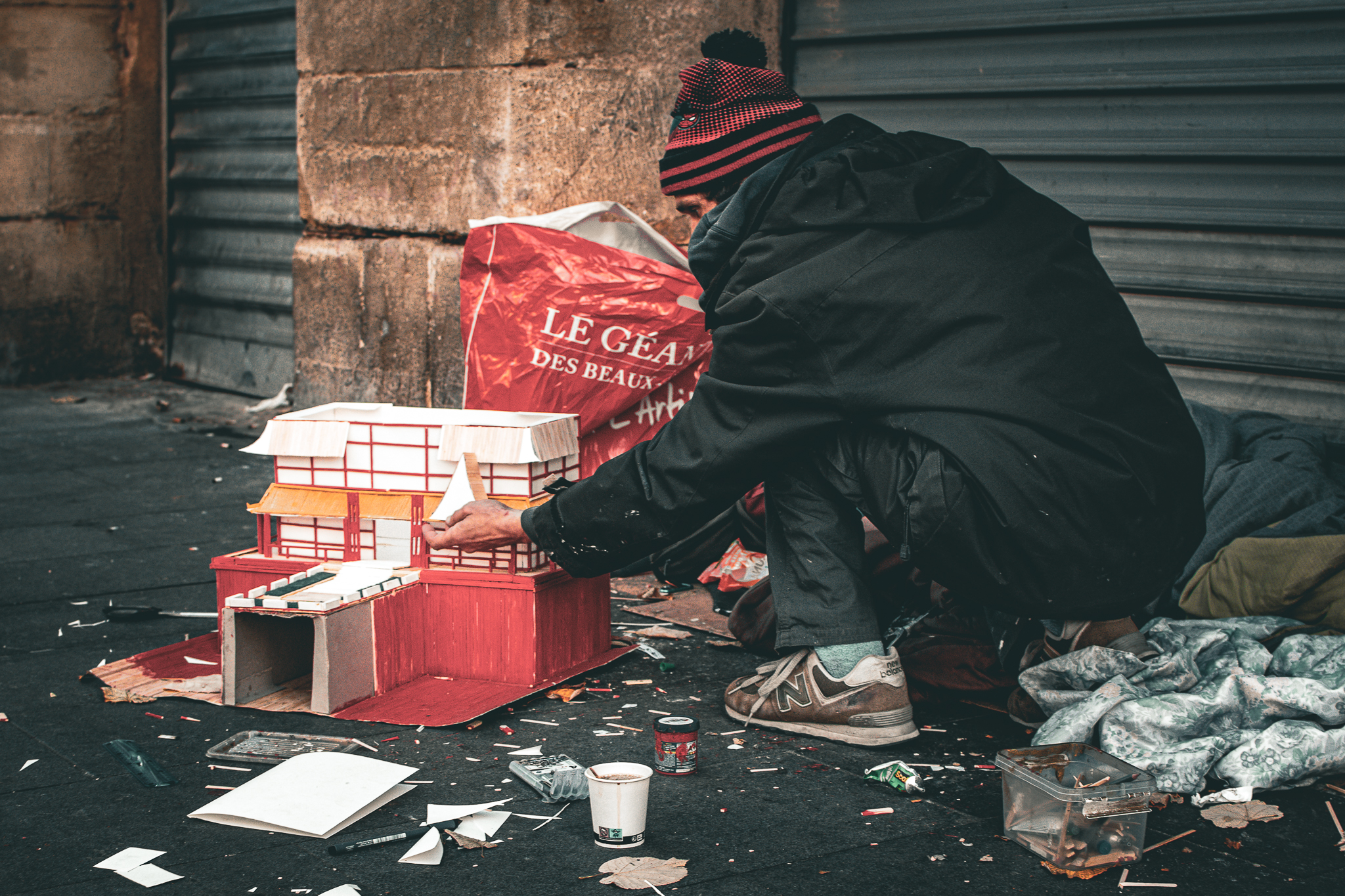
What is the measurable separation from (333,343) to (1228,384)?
389 centimetres

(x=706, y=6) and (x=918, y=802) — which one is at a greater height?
(x=706, y=6)

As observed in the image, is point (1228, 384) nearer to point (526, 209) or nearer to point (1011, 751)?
point (1011, 751)

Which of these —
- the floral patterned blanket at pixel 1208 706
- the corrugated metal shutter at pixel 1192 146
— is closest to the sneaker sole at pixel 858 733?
the floral patterned blanket at pixel 1208 706

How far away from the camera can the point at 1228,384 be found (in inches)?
154

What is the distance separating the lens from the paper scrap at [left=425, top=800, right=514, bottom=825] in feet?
7.07

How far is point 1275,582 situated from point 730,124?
166cm

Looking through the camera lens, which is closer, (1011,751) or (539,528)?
(1011,751)

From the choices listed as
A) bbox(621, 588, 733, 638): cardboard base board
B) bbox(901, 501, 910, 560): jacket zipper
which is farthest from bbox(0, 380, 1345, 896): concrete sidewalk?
bbox(901, 501, 910, 560): jacket zipper

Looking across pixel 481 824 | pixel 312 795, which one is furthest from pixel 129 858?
pixel 481 824

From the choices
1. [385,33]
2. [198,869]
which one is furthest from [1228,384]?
[385,33]

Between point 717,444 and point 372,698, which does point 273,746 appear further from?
point 717,444

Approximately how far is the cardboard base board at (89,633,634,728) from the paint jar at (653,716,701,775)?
451 millimetres

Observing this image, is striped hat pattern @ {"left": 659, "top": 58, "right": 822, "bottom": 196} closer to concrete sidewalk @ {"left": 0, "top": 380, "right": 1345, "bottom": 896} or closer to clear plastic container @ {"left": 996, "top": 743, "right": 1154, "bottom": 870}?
concrete sidewalk @ {"left": 0, "top": 380, "right": 1345, "bottom": 896}

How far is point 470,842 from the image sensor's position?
→ 207 cm
